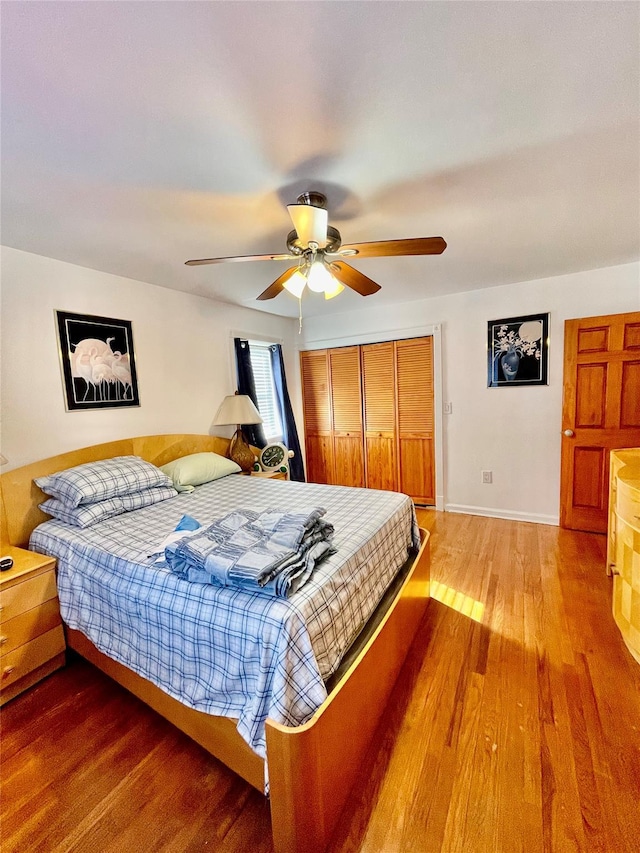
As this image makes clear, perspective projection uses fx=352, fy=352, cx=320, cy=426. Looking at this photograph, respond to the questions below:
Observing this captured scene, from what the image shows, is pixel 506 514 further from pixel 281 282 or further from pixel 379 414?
pixel 281 282

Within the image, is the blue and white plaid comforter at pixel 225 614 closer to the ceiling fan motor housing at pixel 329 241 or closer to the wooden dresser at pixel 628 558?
the wooden dresser at pixel 628 558

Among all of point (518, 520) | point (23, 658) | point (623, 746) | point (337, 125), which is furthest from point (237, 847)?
point (518, 520)

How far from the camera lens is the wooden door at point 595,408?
9.61 ft

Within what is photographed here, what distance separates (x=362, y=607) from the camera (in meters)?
1.50

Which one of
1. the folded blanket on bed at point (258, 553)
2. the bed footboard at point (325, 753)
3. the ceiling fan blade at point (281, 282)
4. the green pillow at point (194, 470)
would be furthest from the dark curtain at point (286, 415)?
the bed footboard at point (325, 753)

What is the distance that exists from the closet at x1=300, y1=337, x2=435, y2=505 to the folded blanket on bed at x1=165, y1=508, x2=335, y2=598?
8.72 ft

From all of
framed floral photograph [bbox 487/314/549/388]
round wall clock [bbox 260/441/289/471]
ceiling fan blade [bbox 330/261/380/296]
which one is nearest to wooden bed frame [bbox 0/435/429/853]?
ceiling fan blade [bbox 330/261/380/296]

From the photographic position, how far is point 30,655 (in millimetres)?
1733

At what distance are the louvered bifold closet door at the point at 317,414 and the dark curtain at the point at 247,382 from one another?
1041 mm

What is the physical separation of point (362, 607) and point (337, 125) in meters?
1.87

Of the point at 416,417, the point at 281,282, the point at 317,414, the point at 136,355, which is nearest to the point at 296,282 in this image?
the point at 281,282

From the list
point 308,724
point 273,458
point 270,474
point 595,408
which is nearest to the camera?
point 308,724

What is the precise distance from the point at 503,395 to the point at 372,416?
1426 millimetres

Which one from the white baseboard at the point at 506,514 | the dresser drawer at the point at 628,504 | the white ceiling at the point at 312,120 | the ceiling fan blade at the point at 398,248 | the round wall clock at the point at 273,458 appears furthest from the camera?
the round wall clock at the point at 273,458
